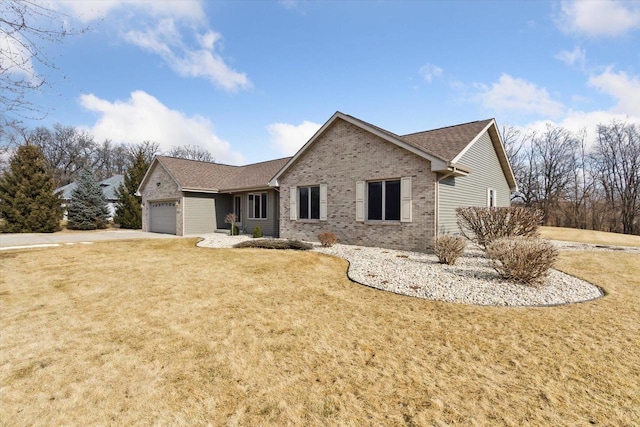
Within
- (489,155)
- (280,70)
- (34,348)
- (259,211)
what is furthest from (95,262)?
(489,155)

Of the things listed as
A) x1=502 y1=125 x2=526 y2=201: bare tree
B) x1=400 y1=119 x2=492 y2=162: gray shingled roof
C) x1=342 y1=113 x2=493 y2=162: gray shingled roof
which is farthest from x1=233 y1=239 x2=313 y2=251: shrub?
x1=502 y1=125 x2=526 y2=201: bare tree

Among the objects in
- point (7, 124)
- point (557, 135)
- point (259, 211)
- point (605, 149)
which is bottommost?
point (259, 211)

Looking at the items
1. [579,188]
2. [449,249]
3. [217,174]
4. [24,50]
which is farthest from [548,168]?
[24,50]

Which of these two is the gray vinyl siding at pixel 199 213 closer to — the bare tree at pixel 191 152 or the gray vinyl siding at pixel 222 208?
the gray vinyl siding at pixel 222 208

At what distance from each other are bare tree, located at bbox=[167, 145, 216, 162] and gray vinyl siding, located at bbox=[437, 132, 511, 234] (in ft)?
169

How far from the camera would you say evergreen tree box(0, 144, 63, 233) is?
21484 millimetres

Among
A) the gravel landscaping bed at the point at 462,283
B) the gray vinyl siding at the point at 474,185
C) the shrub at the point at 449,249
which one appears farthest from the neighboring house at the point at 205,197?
the shrub at the point at 449,249

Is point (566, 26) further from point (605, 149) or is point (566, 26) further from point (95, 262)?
point (605, 149)

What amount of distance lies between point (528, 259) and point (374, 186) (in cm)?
681

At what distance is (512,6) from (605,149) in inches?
1199

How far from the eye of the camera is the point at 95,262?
9734 mm

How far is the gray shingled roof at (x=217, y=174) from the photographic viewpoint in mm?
19469

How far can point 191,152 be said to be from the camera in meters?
56.4

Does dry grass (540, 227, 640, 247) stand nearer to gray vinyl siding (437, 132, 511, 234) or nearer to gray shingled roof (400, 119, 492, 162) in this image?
gray vinyl siding (437, 132, 511, 234)
